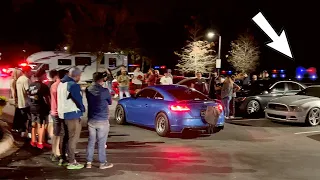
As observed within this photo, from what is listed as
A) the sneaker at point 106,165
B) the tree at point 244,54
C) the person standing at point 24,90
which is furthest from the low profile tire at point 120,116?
the tree at point 244,54

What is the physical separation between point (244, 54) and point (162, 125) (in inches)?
1526

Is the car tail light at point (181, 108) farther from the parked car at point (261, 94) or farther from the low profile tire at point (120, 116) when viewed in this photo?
the parked car at point (261, 94)

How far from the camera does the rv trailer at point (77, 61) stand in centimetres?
3538

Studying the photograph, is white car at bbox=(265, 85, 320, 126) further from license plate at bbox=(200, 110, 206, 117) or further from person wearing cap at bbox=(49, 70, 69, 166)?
person wearing cap at bbox=(49, 70, 69, 166)

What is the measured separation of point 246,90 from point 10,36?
60111 millimetres

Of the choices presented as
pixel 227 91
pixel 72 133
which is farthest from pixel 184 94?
pixel 72 133

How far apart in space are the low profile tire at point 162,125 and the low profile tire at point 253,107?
257 inches

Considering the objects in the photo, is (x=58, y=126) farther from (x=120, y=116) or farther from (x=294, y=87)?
(x=294, y=87)

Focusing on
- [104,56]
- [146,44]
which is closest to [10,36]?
[146,44]

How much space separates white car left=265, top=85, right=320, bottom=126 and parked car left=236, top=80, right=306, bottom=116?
7.15ft

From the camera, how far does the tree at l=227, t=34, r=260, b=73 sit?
4859 cm

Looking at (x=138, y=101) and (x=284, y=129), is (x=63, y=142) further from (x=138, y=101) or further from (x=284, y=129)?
(x=284, y=129)

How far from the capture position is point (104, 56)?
125 ft

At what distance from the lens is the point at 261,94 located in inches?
671
